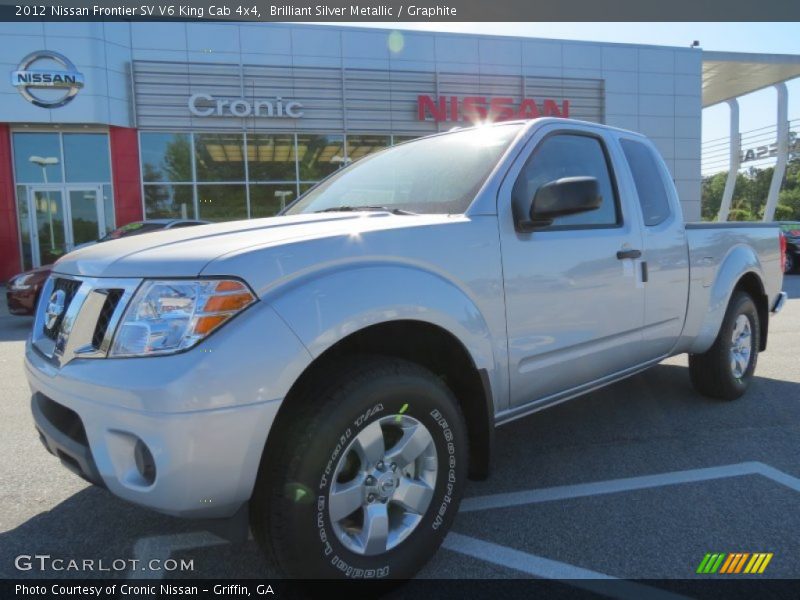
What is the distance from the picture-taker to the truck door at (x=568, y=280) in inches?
106

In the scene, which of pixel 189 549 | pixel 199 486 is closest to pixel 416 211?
pixel 199 486

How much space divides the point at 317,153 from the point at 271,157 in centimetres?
143

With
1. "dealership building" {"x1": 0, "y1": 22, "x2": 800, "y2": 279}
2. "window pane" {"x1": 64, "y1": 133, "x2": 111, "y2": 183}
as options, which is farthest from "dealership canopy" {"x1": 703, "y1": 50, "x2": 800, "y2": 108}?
"window pane" {"x1": 64, "y1": 133, "x2": 111, "y2": 183}

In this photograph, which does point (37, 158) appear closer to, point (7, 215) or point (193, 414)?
point (7, 215)

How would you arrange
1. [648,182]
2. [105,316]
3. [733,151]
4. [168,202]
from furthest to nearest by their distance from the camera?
[733,151], [168,202], [648,182], [105,316]

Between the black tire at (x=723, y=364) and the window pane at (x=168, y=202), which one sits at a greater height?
the window pane at (x=168, y=202)

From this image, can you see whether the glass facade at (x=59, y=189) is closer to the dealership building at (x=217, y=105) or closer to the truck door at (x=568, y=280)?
the dealership building at (x=217, y=105)

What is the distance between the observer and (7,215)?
16.6 meters

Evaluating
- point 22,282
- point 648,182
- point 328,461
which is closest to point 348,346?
point 328,461

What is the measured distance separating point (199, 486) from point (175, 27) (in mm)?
18226

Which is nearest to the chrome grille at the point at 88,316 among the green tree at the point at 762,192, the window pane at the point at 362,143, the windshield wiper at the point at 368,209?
the windshield wiper at the point at 368,209

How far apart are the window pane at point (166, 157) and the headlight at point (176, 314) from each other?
17.0 meters

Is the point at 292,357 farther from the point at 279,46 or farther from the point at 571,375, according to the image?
the point at 279,46

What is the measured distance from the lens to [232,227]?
2.54 m
